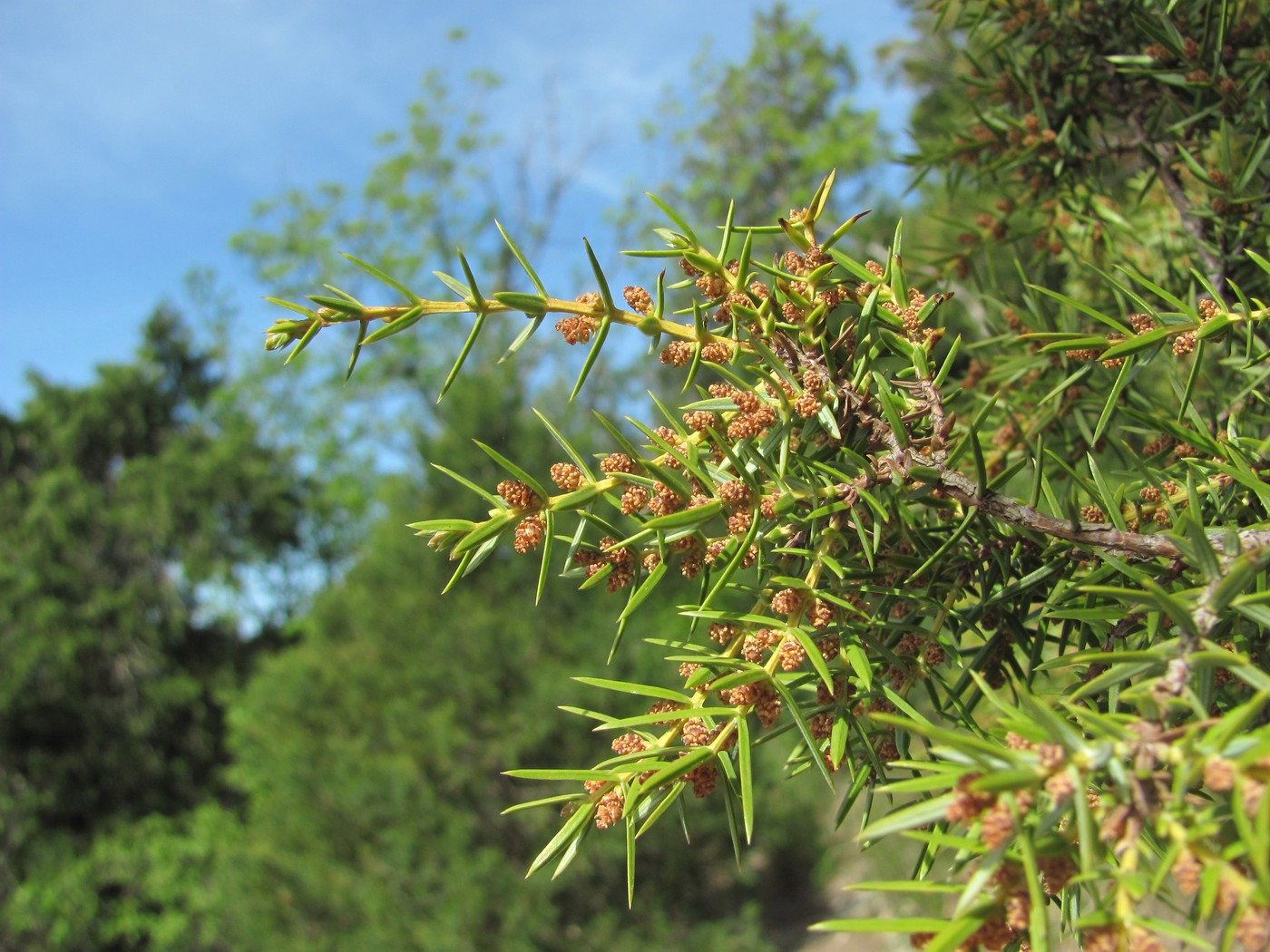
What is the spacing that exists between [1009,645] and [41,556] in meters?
11.5

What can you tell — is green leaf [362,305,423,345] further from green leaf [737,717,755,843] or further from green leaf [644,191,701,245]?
green leaf [737,717,755,843]

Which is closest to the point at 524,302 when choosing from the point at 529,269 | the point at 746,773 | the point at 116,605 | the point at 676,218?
the point at 529,269

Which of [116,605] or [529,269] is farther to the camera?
[116,605]

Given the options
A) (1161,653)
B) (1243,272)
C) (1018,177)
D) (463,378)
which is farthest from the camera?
(463,378)

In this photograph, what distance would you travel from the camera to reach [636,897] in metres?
6.36

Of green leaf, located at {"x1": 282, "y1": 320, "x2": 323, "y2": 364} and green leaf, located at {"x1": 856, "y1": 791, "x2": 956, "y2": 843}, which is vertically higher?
green leaf, located at {"x1": 282, "y1": 320, "x2": 323, "y2": 364}

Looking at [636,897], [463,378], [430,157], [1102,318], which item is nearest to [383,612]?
[463,378]

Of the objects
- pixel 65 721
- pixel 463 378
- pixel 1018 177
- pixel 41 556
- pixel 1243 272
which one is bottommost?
pixel 65 721

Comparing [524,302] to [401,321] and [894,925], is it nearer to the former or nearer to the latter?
[401,321]

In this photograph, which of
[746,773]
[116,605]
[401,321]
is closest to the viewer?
[746,773]

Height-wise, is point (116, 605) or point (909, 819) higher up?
point (116, 605)

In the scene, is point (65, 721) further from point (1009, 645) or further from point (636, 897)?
point (1009, 645)

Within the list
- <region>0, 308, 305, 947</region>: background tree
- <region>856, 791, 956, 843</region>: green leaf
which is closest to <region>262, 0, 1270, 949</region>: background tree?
<region>856, 791, 956, 843</region>: green leaf

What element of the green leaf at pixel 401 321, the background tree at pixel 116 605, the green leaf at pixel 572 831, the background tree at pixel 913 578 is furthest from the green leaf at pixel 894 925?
the background tree at pixel 116 605
